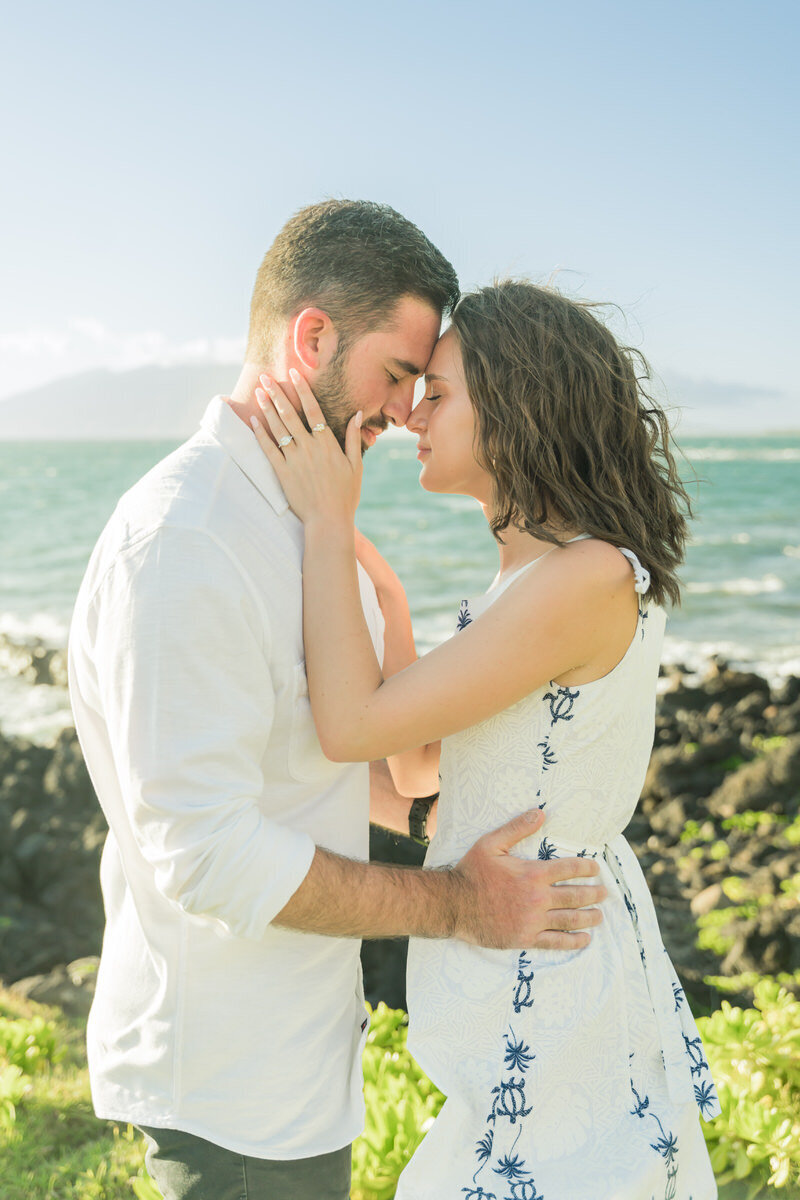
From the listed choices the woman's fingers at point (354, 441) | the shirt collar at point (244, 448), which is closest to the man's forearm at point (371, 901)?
the shirt collar at point (244, 448)

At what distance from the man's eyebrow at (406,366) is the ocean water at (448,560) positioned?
31.0 inches

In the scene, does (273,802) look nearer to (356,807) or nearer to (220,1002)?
(356,807)

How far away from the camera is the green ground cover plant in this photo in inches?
129

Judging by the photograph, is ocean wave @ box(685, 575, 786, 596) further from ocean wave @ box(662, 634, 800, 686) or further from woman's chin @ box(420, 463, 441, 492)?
woman's chin @ box(420, 463, 441, 492)

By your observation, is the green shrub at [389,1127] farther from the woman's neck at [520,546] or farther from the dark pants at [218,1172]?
the woman's neck at [520,546]

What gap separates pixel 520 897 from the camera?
6.82ft

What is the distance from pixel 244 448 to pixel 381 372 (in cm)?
44

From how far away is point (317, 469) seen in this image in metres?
2.22

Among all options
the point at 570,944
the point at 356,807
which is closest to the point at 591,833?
the point at 570,944

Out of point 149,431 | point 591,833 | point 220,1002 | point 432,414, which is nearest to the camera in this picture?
point 220,1002

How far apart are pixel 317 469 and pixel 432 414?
419 mm

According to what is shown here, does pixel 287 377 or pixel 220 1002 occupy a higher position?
pixel 287 377

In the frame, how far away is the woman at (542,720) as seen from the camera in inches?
79.8

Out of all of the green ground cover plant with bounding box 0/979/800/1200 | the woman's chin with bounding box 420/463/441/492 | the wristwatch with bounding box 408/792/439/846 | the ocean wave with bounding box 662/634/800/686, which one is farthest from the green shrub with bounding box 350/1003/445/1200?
the ocean wave with bounding box 662/634/800/686
